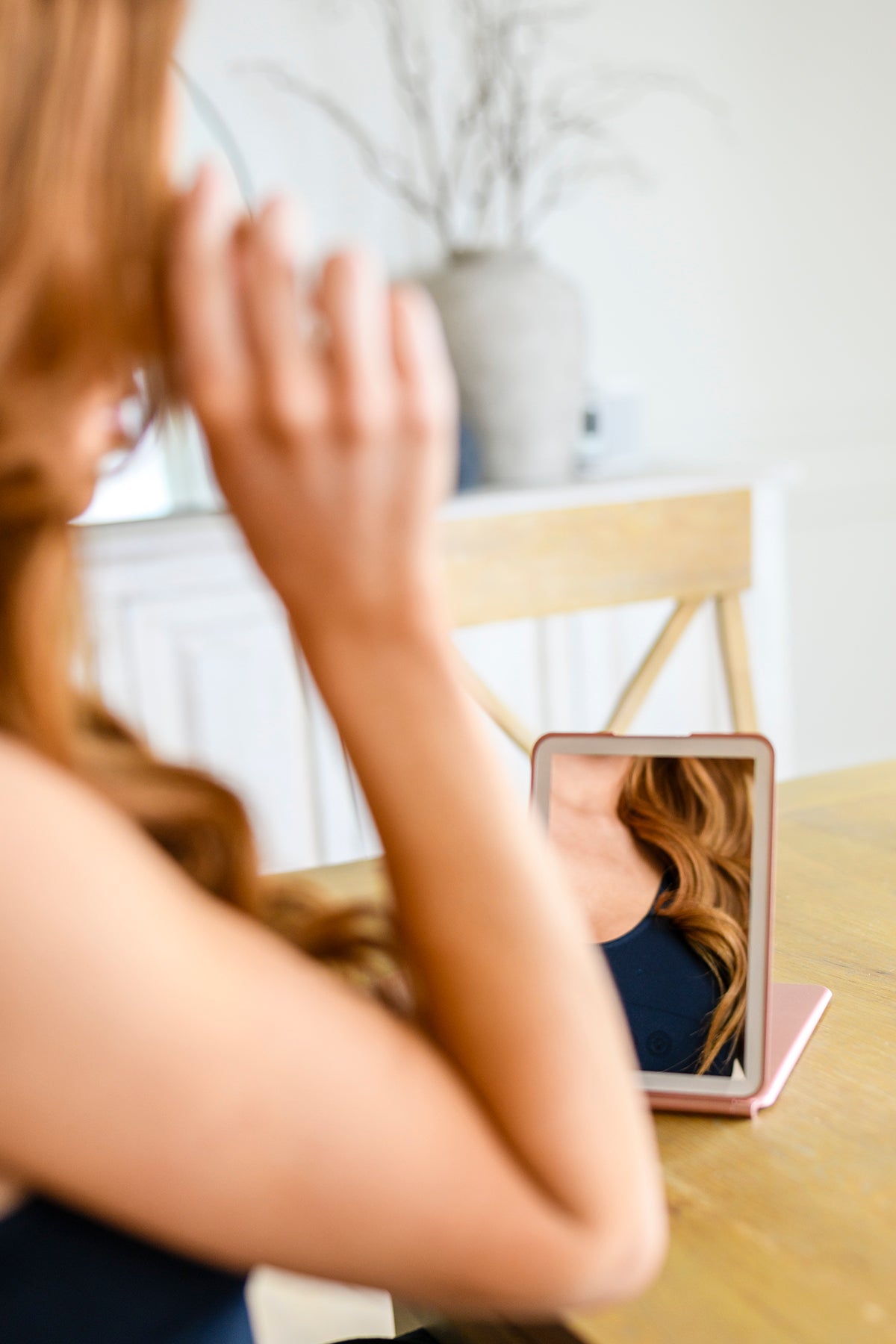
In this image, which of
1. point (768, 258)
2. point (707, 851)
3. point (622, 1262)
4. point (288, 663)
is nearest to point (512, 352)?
point (288, 663)

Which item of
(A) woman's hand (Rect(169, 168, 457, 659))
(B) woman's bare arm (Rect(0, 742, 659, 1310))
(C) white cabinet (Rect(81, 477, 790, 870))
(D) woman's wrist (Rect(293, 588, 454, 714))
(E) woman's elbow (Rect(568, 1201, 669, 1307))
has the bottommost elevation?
(C) white cabinet (Rect(81, 477, 790, 870))

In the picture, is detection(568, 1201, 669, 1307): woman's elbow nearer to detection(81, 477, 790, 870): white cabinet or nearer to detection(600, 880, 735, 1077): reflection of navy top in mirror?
detection(600, 880, 735, 1077): reflection of navy top in mirror

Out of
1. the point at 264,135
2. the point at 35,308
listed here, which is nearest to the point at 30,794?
the point at 35,308

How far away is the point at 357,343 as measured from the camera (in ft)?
1.34

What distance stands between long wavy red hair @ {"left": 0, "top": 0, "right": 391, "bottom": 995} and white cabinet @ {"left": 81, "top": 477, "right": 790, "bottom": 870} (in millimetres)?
1476

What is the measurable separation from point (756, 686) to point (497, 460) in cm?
64

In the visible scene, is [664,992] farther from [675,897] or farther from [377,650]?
[377,650]

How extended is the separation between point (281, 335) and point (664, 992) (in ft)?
1.38

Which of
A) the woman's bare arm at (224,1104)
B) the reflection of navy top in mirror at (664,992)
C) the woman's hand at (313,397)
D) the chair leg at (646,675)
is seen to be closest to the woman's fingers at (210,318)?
the woman's hand at (313,397)

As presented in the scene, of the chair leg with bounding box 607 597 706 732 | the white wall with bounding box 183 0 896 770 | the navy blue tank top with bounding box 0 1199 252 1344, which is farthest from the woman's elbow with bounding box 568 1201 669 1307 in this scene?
the white wall with bounding box 183 0 896 770

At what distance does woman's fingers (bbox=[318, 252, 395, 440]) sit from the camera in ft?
1.34

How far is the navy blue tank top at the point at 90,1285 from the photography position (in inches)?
19.7

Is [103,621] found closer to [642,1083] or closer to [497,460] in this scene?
[497,460]

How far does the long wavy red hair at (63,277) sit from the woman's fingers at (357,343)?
7 cm
